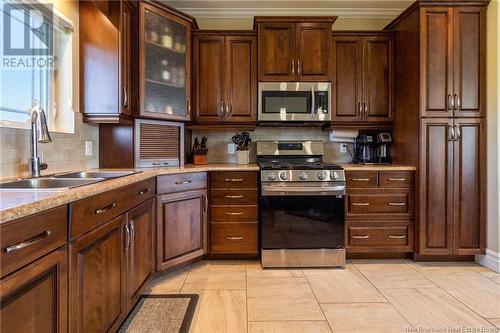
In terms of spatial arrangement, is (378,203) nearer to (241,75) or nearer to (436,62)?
(436,62)

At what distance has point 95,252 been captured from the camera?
1.45m

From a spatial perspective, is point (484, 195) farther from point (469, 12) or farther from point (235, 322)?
point (235, 322)

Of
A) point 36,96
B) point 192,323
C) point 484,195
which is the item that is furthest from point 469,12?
→ point 36,96

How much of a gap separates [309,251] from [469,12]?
2.50 metres

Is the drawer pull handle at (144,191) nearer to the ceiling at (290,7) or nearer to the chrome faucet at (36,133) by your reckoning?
the chrome faucet at (36,133)

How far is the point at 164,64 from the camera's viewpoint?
9.60 feet

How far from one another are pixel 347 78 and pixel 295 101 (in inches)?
23.4

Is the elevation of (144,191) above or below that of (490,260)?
above

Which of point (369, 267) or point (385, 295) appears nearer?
point (385, 295)

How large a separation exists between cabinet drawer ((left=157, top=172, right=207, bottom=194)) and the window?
78 cm

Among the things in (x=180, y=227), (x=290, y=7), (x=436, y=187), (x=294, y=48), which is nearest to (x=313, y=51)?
(x=294, y=48)

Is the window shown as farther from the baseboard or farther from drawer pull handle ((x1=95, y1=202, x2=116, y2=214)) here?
the baseboard
